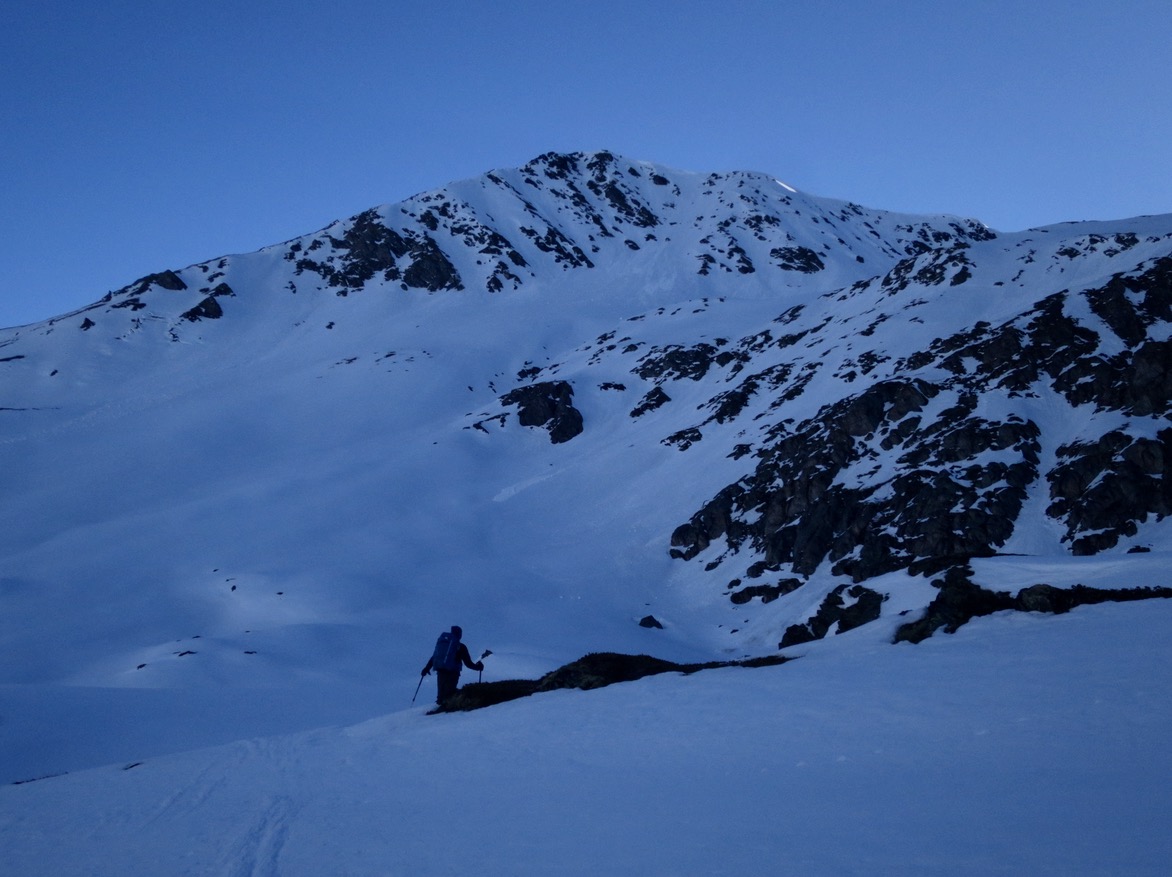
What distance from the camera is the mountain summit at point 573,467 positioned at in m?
Result: 34.1

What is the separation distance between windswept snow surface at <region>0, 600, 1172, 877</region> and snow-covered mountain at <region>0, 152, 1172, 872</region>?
3.85 metres

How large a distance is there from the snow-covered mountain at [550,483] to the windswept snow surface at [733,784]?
385 cm

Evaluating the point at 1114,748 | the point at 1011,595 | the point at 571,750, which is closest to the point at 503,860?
the point at 571,750

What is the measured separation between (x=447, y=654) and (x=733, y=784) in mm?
9650

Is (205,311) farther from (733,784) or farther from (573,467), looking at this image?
(733,784)

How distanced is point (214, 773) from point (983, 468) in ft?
126

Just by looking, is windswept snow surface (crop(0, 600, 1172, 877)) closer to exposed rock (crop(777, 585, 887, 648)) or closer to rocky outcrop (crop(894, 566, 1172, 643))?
rocky outcrop (crop(894, 566, 1172, 643))

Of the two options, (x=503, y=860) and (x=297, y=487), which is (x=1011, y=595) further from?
(x=297, y=487)

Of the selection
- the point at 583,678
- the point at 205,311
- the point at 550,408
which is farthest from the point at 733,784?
the point at 205,311

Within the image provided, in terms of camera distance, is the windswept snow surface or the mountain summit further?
the mountain summit

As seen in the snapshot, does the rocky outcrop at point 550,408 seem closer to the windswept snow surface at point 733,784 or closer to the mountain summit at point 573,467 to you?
the mountain summit at point 573,467

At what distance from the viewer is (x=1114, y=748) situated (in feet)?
23.9

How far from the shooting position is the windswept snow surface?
6008mm

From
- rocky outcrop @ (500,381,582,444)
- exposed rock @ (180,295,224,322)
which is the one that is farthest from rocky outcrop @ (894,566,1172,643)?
exposed rock @ (180,295,224,322)
